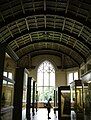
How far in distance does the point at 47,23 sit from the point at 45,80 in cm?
1575

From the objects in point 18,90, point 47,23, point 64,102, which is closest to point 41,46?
point 47,23

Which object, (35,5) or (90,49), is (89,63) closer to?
(90,49)

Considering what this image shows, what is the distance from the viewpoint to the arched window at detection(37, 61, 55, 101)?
3450 cm

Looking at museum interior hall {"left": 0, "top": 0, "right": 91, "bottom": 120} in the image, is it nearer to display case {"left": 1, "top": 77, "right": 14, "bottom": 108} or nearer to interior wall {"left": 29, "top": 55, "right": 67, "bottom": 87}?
display case {"left": 1, "top": 77, "right": 14, "bottom": 108}

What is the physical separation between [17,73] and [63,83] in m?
22.3

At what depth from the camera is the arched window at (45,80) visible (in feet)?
113

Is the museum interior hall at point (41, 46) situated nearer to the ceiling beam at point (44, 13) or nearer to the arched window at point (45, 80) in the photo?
the ceiling beam at point (44, 13)

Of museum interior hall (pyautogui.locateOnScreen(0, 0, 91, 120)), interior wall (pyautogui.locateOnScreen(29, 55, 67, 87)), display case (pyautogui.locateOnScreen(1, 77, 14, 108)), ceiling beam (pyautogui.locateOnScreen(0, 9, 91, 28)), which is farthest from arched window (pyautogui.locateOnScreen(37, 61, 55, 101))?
display case (pyautogui.locateOnScreen(1, 77, 14, 108))

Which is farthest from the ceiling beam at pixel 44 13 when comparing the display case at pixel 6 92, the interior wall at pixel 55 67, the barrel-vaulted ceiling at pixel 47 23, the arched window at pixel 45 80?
the arched window at pixel 45 80

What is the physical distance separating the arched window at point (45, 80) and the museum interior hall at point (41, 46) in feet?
12.5

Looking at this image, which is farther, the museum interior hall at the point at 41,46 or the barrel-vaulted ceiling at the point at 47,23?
the barrel-vaulted ceiling at the point at 47,23

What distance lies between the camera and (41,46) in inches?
1158

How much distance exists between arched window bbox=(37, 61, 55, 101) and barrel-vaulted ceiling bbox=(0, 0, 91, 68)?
6490 millimetres

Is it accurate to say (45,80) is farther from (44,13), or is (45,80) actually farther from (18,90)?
(18,90)
